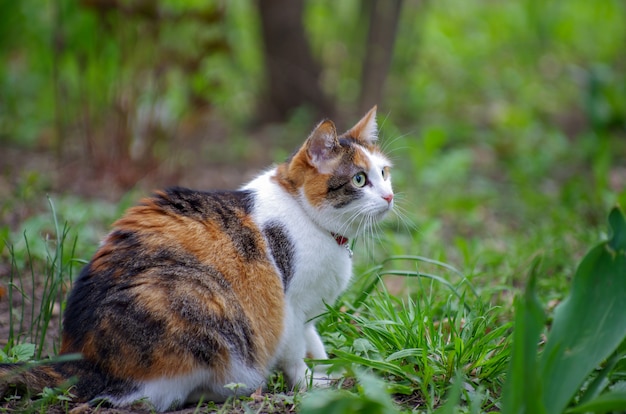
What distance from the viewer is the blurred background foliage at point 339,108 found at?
4867 millimetres

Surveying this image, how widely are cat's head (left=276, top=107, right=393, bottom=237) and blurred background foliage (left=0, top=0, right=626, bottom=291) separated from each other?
0.42m

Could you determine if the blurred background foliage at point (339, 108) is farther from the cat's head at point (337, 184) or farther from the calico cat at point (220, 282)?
the calico cat at point (220, 282)

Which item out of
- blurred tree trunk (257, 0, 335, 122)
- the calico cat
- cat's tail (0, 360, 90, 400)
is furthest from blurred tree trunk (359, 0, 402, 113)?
cat's tail (0, 360, 90, 400)

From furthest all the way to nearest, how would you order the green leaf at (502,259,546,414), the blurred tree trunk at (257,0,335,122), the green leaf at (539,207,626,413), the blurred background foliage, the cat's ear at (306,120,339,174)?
the blurred tree trunk at (257,0,335,122)
the blurred background foliage
the cat's ear at (306,120,339,174)
the green leaf at (539,207,626,413)
the green leaf at (502,259,546,414)

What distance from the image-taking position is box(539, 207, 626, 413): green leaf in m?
1.90

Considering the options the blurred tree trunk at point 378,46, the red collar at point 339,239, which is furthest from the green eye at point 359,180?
the blurred tree trunk at point 378,46

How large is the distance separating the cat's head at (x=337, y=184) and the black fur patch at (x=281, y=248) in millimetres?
165

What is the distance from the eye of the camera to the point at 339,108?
7578 millimetres

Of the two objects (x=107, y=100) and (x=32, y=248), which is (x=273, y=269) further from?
(x=107, y=100)

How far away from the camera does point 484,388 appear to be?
2.45 metres

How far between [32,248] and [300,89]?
4.44 m

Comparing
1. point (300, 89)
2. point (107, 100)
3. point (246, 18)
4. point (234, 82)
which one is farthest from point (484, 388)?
point (246, 18)

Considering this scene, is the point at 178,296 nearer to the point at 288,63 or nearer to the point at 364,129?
the point at 364,129

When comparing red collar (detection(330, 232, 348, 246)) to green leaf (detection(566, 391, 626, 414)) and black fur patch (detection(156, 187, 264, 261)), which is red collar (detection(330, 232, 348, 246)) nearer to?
black fur patch (detection(156, 187, 264, 261))
